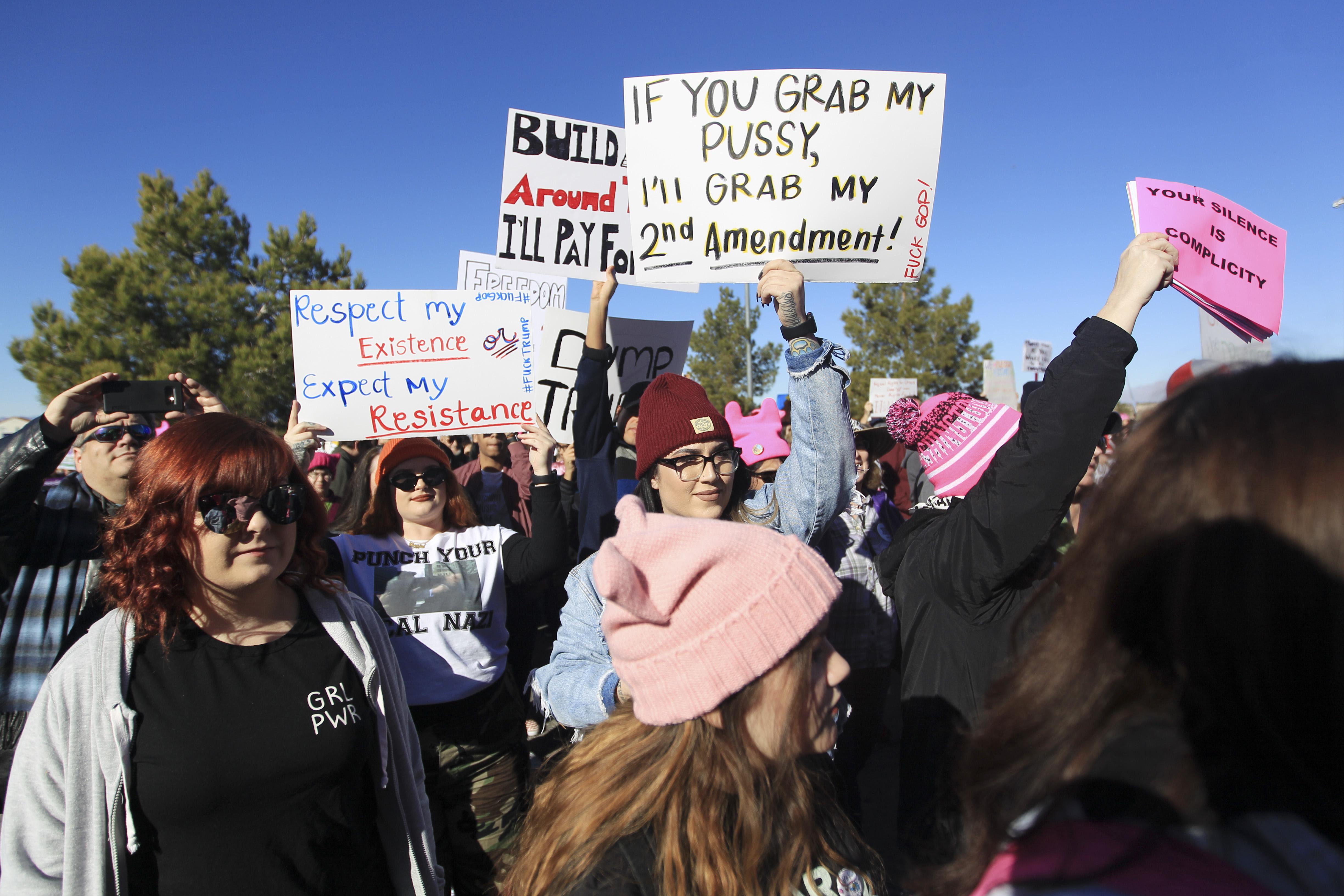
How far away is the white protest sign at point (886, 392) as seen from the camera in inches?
534

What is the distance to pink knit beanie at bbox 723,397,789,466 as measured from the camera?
4.64m

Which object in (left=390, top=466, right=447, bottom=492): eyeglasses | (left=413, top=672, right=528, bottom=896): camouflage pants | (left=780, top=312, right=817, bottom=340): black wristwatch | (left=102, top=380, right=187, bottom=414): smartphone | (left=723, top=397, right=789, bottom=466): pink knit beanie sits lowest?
(left=413, top=672, right=528, bottom=896): camouflage pants

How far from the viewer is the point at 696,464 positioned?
103 inches

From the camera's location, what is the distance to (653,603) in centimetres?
133

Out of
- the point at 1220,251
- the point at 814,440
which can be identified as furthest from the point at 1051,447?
the point at 1220,251

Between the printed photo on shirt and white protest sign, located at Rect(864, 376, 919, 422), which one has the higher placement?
white protest sign, located at Rect(864, 376, 919, 422)

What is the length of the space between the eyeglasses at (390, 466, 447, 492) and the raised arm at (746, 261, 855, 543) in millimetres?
1685

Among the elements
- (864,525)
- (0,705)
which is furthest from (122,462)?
(864,525)

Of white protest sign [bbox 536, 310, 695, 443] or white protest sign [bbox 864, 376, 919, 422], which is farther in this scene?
white protest sign [bbox 864, 376, 919, 422]

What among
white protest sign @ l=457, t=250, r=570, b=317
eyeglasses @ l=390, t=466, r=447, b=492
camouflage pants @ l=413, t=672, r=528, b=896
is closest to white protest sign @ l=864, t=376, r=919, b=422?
white protest sign @ l=457, t=250, r=570, b=317

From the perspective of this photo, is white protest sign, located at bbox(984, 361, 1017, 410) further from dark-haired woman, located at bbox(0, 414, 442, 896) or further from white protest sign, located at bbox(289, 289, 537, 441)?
dark-haired woman, located at bbox(0, 414, 442, 896)

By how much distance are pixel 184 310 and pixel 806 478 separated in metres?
34.9

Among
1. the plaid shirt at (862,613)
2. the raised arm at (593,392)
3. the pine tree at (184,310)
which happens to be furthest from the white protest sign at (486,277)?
the pine tree at (184,310)

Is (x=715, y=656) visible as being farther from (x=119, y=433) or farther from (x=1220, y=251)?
(x=119, y=433)
